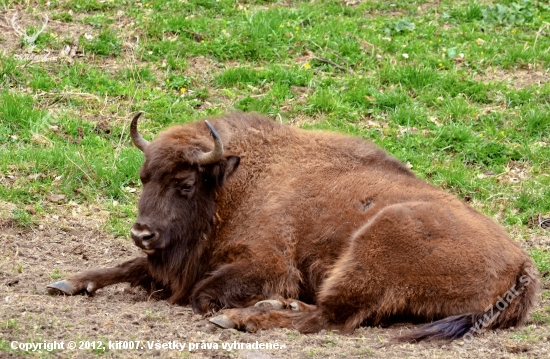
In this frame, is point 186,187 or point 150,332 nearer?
point 150,332

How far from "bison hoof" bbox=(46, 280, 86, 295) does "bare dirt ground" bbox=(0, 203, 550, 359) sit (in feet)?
0.23

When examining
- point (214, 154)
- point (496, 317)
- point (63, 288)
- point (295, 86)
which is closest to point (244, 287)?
point (214, 154)

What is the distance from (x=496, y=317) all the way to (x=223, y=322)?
2.11 metres

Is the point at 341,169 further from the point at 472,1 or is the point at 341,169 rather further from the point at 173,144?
the point at 472,1

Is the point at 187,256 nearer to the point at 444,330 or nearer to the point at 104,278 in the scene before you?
the point at 104,278

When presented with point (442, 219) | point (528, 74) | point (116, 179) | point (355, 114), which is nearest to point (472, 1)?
point (528, 74)

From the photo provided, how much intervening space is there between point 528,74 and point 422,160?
3128mm

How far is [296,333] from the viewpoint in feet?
21.0

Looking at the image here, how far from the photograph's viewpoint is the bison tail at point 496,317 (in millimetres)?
6234
